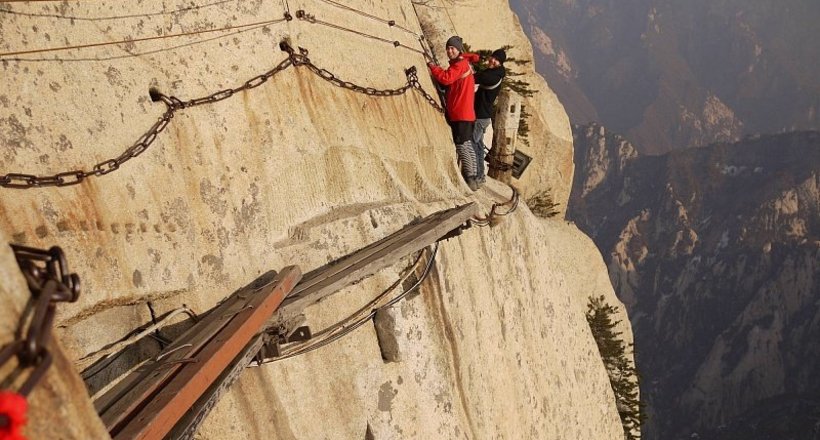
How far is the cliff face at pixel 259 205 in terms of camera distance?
16.6 feet

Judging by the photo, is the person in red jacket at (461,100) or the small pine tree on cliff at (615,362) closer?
the person in red jacket at (461,100)

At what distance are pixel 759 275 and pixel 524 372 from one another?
102939mm

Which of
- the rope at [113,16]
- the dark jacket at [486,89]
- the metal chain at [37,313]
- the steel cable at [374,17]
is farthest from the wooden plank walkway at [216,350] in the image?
the dark jacket at [486,89]

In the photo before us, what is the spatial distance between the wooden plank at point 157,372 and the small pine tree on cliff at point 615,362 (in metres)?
14.3

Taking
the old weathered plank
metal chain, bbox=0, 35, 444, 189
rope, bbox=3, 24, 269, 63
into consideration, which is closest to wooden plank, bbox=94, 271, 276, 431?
the old weathered plank

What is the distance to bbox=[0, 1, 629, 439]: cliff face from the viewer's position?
5.05 meters

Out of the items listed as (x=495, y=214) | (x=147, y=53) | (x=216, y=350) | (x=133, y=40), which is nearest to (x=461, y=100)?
(x=495, y=214)

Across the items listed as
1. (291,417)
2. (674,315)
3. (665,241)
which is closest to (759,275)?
(674,315)

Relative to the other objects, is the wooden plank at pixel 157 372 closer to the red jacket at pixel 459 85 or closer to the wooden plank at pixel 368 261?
the wooden plank at pixel 368 261

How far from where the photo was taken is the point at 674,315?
343ft

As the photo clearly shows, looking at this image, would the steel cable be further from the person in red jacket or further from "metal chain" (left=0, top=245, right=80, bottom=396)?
"metal chain" (left=0, top=245, right=80, bottom=396)

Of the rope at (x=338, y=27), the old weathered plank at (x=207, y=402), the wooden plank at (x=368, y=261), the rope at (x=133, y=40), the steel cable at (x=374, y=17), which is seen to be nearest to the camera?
the old weathered plank at (x=207, y=402)

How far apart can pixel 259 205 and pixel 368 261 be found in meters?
1.13

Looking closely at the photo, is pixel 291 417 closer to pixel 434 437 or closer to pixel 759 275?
pixel 434 437
